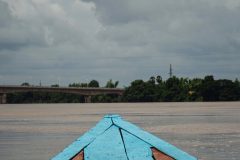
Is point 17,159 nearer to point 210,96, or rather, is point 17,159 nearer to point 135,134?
point 135,134

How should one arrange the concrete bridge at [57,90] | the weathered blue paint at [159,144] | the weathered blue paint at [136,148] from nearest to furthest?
the weathered blue paint at [136,148], the weathered blue paint at [159,144], the concrete bridge at [57,90]

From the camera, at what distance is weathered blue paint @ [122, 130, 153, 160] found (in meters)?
4.21

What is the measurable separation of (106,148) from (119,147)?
10 centimetres

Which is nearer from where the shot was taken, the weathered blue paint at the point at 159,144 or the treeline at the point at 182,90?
the weathered blue paint at the point at 159,144

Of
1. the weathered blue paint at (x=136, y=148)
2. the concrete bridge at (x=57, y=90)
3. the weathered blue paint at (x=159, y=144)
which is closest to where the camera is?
the weathered blue paint at (x=136, y=148)

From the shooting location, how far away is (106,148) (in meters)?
4.27

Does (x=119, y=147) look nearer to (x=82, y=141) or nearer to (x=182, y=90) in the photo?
(x=82, y=141)

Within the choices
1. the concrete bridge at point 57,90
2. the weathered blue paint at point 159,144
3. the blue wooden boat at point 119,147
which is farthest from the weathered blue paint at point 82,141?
the concrete bridge at point 57,90

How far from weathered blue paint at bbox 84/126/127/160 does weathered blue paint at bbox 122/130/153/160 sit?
0.14ft

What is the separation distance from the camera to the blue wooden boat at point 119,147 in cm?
423

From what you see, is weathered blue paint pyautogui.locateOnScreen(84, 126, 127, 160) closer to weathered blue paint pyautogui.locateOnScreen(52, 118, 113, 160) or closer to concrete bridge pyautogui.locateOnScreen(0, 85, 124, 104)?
weathered blue paint pyautogui.locateOnScreen(52, 118, 113, 160)

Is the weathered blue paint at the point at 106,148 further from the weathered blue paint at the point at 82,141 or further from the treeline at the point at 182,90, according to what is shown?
the treeline at the point at 182,90

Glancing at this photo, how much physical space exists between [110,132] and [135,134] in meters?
0.21

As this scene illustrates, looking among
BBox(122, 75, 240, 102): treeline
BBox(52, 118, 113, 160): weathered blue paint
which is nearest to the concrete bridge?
BBox(122, 75, 240, 102): treeline
